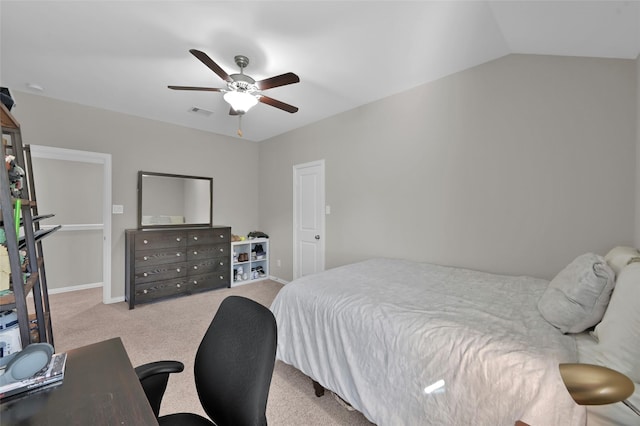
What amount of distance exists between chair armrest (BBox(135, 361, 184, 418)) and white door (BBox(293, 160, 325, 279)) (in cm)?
288

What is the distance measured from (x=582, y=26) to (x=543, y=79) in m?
0.47

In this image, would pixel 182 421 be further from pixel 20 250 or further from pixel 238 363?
pixel 20 250

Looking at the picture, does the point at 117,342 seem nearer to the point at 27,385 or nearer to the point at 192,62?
the point at 27,385

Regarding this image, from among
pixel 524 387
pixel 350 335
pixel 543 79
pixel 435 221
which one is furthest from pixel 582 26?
pixel 350 335

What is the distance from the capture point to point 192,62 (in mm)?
2416

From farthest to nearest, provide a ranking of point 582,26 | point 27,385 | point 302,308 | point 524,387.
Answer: point 302,308 < point 582,26 < point 524,387 < point 27,385

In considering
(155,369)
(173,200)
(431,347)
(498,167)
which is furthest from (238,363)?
(173,200)

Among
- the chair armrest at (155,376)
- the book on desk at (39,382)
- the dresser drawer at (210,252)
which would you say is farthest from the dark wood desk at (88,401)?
the dresser drawer at (210,252)

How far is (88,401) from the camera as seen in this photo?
30.5 inches

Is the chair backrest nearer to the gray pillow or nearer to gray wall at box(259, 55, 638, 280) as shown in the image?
the gray pillow

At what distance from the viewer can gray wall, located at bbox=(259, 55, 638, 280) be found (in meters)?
1.93

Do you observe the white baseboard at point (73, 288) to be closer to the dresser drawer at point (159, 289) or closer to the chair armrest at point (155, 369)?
the dresser drawer at point (159, 289)

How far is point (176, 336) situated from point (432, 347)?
2518 millimetres

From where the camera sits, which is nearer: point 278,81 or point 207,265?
point 278,81
